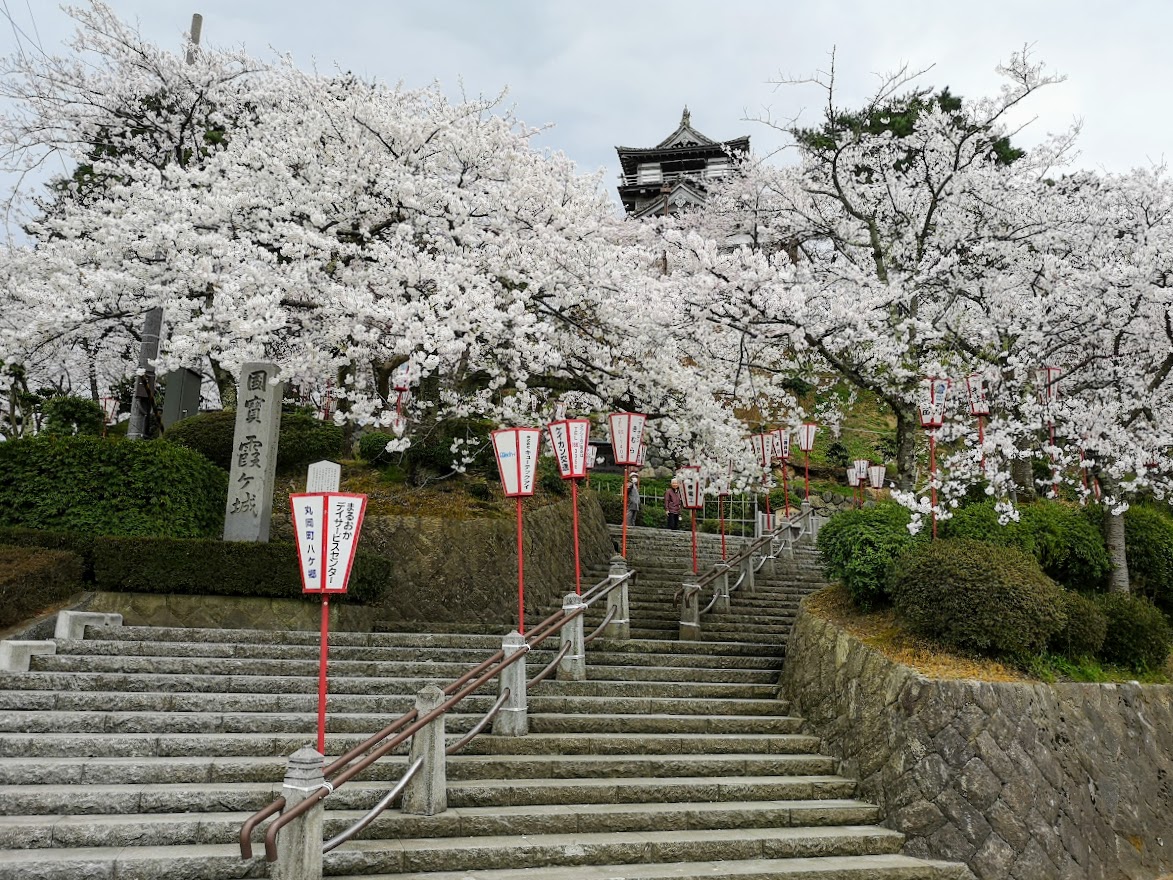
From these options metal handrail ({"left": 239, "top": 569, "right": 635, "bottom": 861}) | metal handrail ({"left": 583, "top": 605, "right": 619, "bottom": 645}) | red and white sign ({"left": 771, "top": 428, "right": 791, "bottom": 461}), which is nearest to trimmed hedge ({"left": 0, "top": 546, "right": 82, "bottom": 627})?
metal handrail ({"left": 239, "top": 569, "right": 635, "bottom": 861})

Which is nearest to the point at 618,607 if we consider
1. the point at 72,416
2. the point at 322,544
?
the point at 322,544

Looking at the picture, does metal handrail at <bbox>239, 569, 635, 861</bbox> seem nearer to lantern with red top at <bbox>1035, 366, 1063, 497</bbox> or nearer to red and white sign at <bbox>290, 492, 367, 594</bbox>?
red and white sign at <bbox>290, 492, 367, 594</bbox>

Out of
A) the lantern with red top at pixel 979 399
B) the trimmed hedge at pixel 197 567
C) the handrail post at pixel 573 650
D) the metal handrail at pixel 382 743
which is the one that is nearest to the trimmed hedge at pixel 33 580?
the trimmed hedge at pixel 197 567

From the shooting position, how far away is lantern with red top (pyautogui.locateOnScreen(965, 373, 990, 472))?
11.0 meters

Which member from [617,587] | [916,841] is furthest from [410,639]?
[916,841]

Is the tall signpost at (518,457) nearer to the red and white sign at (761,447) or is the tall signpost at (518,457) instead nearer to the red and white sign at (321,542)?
the red and white sign at (321,542)

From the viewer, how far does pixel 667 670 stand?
1068 cm

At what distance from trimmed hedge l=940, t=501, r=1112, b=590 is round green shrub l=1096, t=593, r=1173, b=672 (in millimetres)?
1162

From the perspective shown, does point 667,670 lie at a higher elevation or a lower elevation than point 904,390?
lower

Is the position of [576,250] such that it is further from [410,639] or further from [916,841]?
[916,841]

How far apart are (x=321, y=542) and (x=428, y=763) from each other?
228 centimetres

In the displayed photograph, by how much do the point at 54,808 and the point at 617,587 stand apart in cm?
700

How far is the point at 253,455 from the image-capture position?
11656 mm

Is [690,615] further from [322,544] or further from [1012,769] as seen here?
[322,544]
